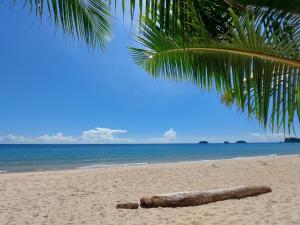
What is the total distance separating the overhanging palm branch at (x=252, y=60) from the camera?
61.8 inches

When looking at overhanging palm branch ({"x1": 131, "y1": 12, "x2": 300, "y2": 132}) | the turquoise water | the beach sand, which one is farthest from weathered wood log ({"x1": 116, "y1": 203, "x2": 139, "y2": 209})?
the turquoise water

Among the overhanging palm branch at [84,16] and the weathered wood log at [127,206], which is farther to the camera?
the weathered wood log at [127,206]

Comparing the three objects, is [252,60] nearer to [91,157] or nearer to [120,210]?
[120,210]

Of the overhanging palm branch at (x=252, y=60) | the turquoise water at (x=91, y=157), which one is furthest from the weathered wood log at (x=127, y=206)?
the turquoise water at (x=91, y=157)

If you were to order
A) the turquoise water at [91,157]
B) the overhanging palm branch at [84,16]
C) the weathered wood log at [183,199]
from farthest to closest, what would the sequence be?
1. the turquoise water at [91,157]
2. the weathered wood log at [183,199]
3. the overhanging palm branch at [84,16]

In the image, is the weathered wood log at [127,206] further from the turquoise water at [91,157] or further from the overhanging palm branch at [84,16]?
the turquoise water at [91,157]

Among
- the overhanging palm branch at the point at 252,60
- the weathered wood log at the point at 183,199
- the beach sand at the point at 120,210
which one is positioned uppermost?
the overhanging palm branch at the point at 252,60

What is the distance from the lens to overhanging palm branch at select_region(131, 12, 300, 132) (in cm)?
157

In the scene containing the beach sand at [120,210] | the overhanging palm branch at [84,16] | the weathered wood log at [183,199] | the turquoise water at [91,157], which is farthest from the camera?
the turquoise water at [91,157]

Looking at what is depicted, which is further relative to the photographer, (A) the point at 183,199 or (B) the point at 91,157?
(B) the point at 91,157

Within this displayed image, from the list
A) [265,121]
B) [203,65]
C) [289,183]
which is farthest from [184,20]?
[289,183]

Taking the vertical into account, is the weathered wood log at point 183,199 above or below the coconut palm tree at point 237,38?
below

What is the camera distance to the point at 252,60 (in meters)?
1.66

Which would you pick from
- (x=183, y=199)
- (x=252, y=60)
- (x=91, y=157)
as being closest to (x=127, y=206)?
(x=183, y=199)
